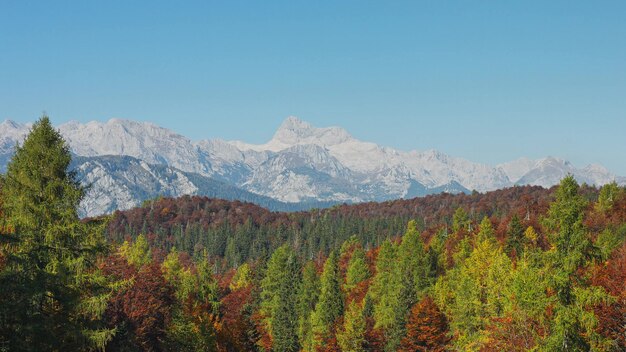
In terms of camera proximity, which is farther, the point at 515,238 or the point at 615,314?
the point at 515,238

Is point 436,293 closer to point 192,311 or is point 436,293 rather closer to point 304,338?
point 304,338

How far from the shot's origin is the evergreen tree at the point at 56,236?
861 inches

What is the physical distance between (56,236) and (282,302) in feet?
164

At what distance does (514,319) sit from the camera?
2594 centimetres

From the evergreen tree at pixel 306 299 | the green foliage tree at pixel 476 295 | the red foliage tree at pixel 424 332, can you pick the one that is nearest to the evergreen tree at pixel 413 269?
the green foliage tree at pixel 476 295

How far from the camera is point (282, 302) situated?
70750mm

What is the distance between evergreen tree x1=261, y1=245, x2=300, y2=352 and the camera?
213 feet

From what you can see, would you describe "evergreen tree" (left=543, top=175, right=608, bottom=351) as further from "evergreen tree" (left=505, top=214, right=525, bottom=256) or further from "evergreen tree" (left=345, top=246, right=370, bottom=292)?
"evergreen tree" (left=345, top=246, right=370, bottom=292)

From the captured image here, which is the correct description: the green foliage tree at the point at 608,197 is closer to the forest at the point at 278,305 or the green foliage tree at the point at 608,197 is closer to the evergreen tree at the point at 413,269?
the forest at the point at 278,305

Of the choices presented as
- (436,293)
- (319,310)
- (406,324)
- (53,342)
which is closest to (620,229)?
(436,293)

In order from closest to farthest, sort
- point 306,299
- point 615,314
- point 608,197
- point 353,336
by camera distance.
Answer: point 615,314, point 353,336, point 306,299, point 608,197

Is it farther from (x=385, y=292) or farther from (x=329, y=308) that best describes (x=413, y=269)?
(x=329, y=308)

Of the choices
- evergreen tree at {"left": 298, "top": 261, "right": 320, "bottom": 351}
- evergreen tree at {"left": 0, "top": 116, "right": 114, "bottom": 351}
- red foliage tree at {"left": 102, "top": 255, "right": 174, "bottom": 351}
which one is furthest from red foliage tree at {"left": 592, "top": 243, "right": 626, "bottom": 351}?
evergreen tree at {"left": 298, "top": 261, "right": 320, "bottom": 351}

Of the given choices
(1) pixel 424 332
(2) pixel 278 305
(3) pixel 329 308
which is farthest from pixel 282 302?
(1) pixel 424 332
